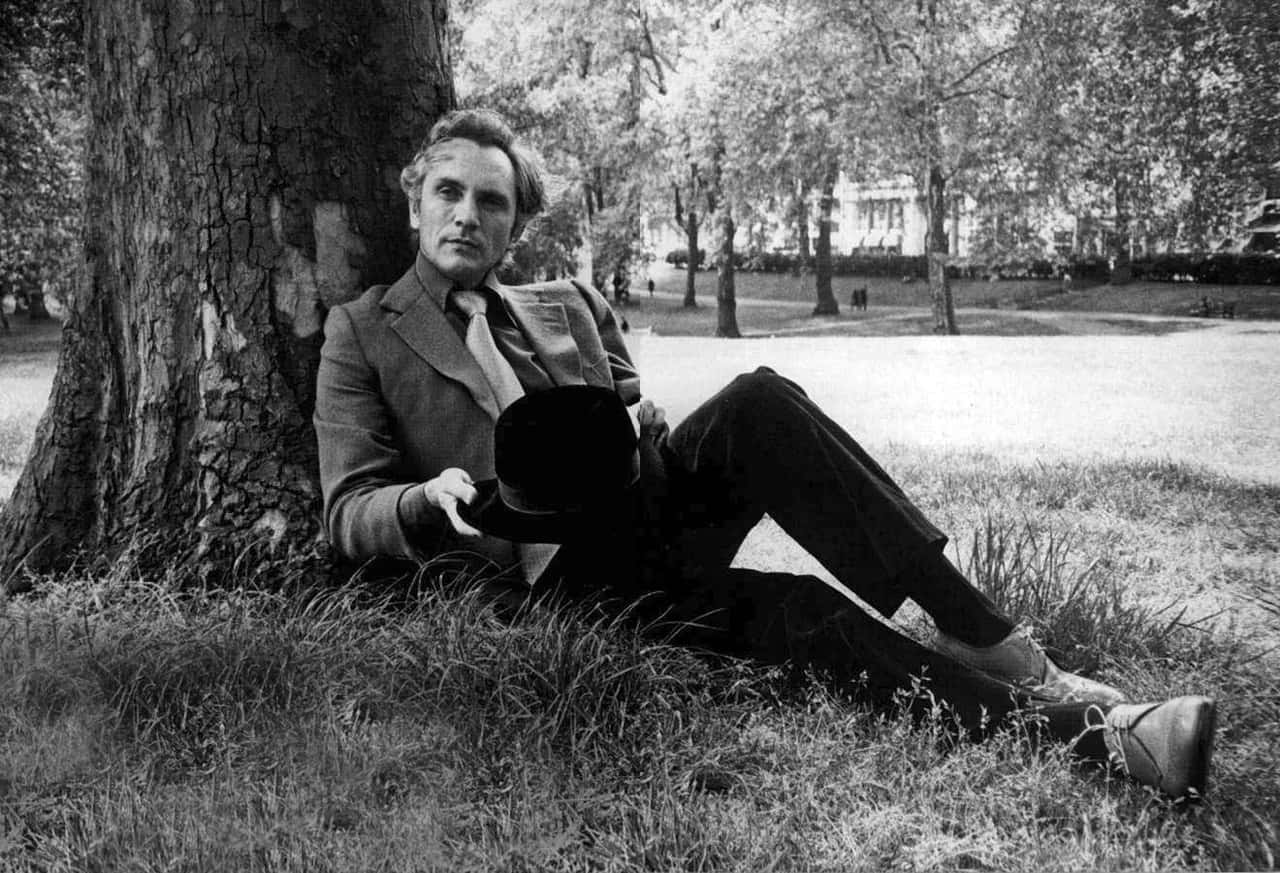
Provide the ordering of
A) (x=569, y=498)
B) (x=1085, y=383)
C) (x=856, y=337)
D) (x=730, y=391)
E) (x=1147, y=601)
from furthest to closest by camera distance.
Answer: (x=856, y=337), (x=1085, y=383), (x=1147, y=601), (x=730, y=391), (x=569, y=498)

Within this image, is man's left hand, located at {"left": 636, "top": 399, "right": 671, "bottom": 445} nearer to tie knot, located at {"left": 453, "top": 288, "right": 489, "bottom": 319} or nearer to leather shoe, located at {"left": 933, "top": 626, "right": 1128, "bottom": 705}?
tie knot, located at {"left": 453, "top": 288, "right": 489, "bottom": 319}

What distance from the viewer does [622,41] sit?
395cm

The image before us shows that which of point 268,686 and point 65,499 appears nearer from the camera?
point 268,686

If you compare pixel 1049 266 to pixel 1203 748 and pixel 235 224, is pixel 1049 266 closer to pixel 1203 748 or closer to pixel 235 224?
pixel 1203 748

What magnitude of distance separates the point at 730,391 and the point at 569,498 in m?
0.61

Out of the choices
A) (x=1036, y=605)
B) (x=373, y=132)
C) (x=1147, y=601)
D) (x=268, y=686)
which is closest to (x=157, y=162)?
(x=373, y=132)

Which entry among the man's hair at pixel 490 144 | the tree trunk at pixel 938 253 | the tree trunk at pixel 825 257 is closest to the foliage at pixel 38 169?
the man's hair at pixel 490 144

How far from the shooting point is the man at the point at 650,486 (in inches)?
97.0

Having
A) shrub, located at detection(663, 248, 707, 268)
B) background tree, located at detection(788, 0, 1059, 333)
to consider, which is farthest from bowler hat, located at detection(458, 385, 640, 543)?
background tree, located at detection(788, 0, 1059, 333)

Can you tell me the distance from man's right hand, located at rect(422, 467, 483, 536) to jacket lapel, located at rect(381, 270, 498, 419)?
14.0 inches

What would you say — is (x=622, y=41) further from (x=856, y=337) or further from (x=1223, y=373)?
(x=1223, y=373)

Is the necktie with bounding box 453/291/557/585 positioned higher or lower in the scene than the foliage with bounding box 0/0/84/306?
lower

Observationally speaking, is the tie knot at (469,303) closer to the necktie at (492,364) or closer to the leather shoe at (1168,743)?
the necktie at (492,364)

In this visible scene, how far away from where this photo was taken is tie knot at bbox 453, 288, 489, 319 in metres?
2.69
